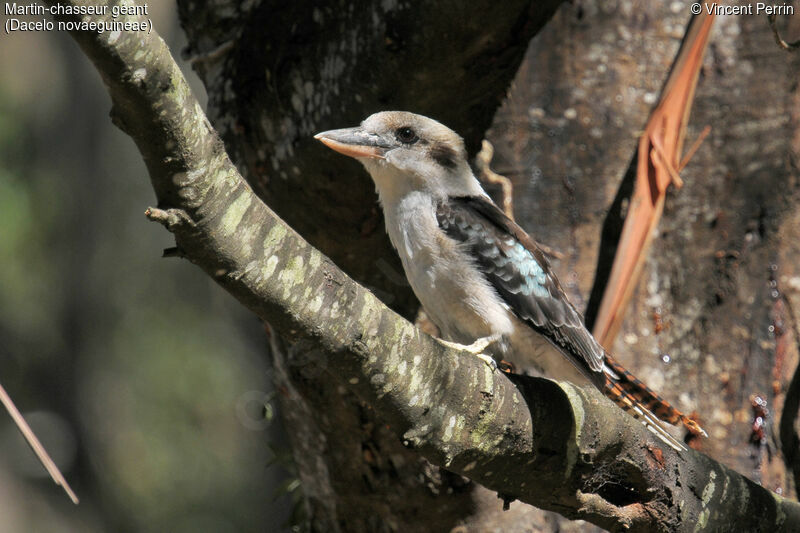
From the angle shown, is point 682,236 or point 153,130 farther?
point 682,236

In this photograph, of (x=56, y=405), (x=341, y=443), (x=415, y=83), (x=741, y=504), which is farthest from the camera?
(x=56, y=405)

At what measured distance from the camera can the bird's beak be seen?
2.55m

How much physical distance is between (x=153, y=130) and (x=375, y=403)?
0.73 meters

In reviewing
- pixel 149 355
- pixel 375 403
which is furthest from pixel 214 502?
pixel 375 403

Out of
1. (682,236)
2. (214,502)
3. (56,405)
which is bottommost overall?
(214,502)

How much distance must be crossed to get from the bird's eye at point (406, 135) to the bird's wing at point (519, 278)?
24cm

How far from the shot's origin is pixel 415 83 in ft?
8.76

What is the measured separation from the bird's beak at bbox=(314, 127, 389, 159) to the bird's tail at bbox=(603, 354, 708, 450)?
0.96 meters

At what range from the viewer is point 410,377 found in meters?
1.83

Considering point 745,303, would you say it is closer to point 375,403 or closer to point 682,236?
point 682,236

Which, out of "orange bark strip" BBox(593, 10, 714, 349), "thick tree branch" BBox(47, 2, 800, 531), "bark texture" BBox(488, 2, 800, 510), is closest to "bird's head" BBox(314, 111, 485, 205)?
A: "bark texture" BBox(488, 2, 800, 510)

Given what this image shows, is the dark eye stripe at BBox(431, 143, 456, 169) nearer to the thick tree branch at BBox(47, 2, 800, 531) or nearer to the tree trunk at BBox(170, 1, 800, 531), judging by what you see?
the tree trunk at BBox(170, 1, 800, 531)

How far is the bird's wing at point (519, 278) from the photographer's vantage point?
268cm

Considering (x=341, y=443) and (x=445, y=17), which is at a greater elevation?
(x=445, y=17)
